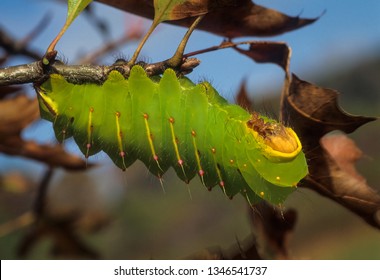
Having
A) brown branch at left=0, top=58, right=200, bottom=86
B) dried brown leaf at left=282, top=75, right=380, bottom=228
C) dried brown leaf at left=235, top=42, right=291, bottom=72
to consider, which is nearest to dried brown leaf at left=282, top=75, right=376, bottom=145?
dried brown leaf at left=282, top=75, right=380, bottom=228

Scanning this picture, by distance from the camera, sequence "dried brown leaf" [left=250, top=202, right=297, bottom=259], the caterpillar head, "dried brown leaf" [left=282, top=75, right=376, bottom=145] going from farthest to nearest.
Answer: "dried brown leaf" [left=250, top=202, right=297, bottom=259] < "dried brown leaf" [left=282, top=75, right=376, bottom=145] < the caterpillar head

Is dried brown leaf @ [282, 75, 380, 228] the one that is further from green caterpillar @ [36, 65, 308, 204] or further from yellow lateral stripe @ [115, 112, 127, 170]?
yellow lateral stripe @ [115, 112, 127, 170]

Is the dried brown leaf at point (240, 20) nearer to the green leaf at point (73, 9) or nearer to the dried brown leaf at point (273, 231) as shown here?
the green leaf at point (73, 9)

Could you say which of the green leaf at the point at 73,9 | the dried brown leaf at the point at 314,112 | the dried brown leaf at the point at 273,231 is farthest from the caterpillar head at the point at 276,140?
the dried brown leaf at the point at 273,231

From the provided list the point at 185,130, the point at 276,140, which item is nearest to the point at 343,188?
the point at 276,140

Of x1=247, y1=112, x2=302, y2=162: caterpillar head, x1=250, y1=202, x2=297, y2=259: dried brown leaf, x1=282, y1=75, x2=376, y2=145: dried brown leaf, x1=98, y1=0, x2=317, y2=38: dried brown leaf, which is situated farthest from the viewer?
x1=250, y1=202, x2=297, y2=259: dried brown leaf

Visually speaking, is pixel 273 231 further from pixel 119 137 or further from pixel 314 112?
pixel 119 137
